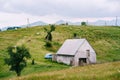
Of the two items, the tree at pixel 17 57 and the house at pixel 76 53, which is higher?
the tree at pixel 17 57

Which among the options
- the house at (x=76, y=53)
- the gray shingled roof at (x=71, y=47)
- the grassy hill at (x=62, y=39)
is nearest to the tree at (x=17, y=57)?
the grassy hill at (x=62, y=39)

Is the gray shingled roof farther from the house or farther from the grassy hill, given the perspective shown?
the grassy hill

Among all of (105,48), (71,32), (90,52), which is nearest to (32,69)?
(90,52)

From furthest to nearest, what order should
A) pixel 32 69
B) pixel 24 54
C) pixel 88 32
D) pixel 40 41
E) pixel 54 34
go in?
pixel 88 32
pixel 54 34
pixel 40 41
pixel 32 69
pixel 24 54

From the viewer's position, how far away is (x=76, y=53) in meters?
90.2

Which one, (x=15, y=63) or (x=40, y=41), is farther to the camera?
(x=40, y=41)

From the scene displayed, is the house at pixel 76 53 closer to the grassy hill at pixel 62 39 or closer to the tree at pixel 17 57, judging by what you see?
the grassy hill at pixel 62 39

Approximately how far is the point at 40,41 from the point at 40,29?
2668cm

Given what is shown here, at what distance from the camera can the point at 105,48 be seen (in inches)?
4646

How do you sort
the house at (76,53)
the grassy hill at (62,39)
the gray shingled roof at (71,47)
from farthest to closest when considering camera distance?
the grassy hill at (62,39) < the gray shingled roof at (71,47) < the house at (76,53)

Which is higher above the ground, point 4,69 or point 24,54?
point 24,54

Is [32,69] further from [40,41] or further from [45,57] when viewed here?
[40,41]

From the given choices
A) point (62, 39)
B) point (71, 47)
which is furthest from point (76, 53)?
point (62, 39)

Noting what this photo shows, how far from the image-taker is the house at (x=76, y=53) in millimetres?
90200
